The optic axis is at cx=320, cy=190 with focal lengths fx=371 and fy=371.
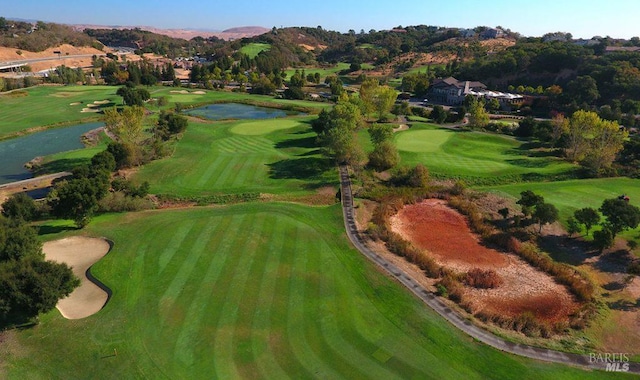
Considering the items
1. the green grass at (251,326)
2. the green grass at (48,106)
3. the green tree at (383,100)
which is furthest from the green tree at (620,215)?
the green grass at (48,106)

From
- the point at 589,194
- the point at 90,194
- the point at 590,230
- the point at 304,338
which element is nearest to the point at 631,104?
the point at 589,194

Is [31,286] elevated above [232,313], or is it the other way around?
[31,286]

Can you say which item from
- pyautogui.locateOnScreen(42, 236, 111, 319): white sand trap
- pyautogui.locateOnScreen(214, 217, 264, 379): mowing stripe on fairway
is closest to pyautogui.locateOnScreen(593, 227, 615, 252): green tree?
pyautogui.locateOnScreen(214, 217, 264, 379): mowing stripe on fairway

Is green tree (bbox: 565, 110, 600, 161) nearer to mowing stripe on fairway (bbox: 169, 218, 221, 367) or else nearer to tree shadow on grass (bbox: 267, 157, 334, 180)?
tree shadow on grass (bbox: 267, 157, 334, 180)

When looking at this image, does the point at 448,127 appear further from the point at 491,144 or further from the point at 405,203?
the point at 405,203

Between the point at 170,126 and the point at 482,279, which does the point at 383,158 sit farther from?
the point at 170,126

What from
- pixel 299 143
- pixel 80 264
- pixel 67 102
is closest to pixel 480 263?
pixel 80 264

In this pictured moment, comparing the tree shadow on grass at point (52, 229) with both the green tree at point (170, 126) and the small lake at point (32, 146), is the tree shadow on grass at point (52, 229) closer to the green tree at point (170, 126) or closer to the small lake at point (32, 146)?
the small lake at point (32, 146)
